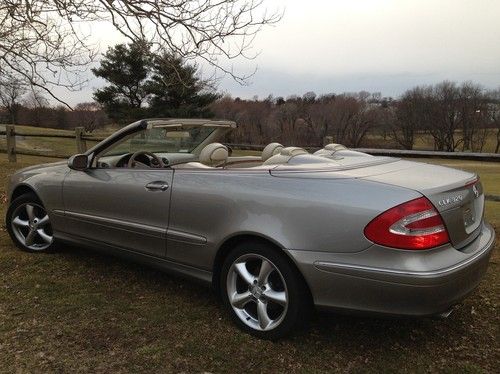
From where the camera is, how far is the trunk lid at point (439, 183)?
9.20ft

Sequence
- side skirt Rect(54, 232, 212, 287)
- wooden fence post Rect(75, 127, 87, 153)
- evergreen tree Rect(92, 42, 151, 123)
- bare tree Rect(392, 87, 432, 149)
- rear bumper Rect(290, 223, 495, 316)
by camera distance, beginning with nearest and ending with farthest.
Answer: rear bumper Rect(290, 223, 495, 316) < side skirt Rect(54, 232, 212, 287) < wooden fence post Rect(75, 127, 87, 153) < evergreen tree Rect(92, 42, 151, 123) < bare tree Rect(392, 87, 432, 149)

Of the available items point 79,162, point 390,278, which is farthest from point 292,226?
point 79,162

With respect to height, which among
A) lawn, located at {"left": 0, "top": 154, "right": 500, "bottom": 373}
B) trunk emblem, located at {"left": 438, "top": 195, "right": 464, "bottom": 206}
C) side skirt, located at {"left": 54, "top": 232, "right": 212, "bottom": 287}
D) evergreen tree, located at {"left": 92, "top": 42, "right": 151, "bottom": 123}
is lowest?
lawn, located at {"left": 0, "top": 154, "right": 500, "bottom": 373}

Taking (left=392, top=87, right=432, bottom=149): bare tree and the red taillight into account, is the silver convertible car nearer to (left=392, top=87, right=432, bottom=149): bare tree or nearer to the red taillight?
the red taillight

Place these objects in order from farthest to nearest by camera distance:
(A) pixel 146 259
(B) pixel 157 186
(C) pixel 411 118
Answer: (C) pixel 411 118
(A) pixel 146 259
(B) pixel 157 186

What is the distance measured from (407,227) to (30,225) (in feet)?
12.5

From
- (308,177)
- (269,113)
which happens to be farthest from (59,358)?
(269,113)

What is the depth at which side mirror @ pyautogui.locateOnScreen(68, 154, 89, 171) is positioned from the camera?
4305mm

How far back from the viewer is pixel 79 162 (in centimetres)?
Answer: 431

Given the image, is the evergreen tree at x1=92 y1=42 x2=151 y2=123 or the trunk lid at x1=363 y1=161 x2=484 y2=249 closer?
the trunk lid at x1=363 y1=161 x2=484 y2=249

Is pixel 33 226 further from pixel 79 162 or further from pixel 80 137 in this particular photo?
pixel 80 137

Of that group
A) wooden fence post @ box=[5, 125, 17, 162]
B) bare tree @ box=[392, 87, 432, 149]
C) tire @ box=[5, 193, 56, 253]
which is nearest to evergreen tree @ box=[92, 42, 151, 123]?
wooden fence post @ box=[5, 125, 17, 162]

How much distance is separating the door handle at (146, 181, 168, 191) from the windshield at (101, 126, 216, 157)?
616mm

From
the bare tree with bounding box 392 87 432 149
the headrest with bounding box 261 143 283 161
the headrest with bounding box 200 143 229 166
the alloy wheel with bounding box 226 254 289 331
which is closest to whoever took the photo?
the alloy wheel with bounding box 226 254 289 331
